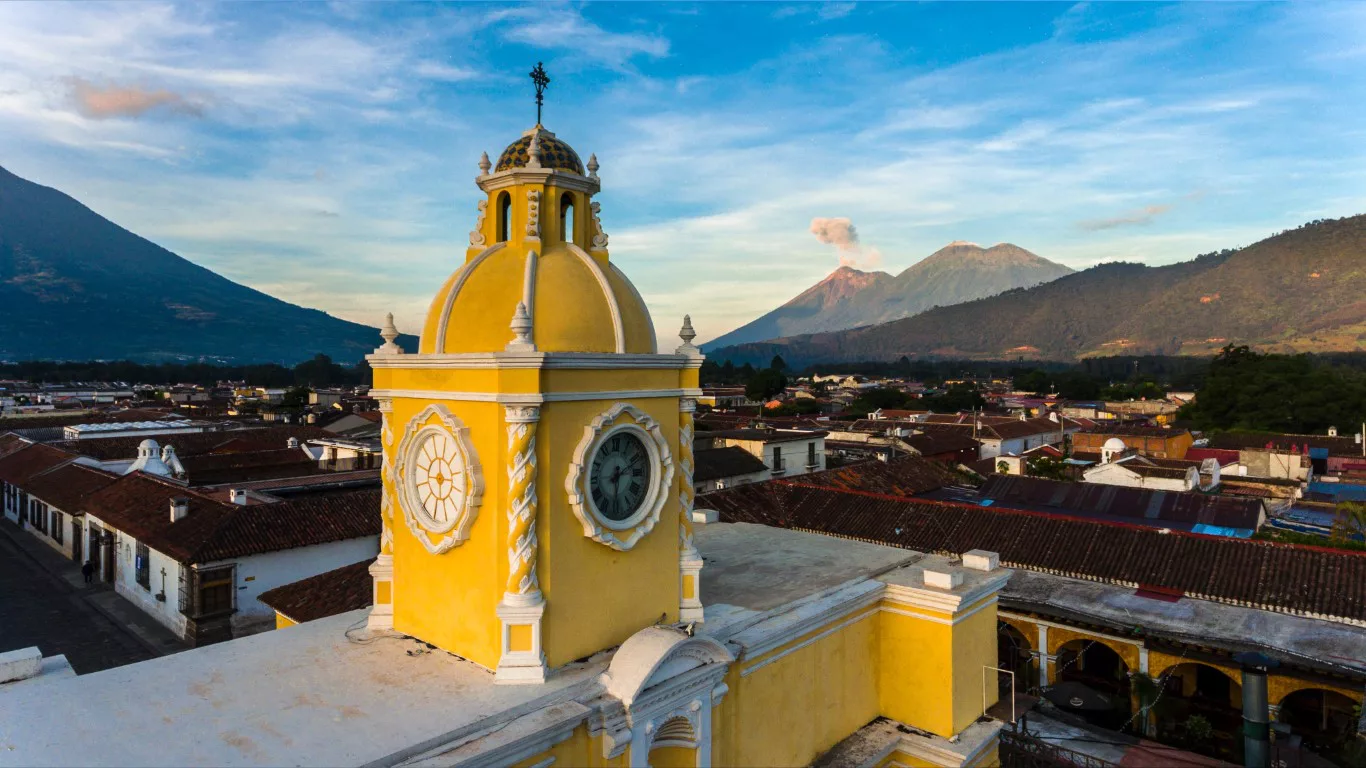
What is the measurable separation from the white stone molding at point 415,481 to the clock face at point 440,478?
0.02 m

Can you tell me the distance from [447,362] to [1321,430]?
234 ft

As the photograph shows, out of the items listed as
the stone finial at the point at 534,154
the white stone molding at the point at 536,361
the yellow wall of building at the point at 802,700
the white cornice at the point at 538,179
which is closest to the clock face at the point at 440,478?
the white stone molding at the point at 536,361

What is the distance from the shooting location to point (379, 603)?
7.61 m

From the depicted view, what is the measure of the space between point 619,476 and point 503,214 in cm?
312

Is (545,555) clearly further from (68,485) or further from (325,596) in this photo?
(68,485)

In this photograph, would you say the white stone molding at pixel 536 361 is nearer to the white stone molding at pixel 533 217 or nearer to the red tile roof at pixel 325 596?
the white stone molding at pixel 533 217

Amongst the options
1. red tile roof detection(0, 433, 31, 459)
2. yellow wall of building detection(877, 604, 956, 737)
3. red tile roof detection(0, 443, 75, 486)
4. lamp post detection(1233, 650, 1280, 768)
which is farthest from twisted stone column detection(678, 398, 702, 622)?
red tile roof detection(0, 433, 31, 459)

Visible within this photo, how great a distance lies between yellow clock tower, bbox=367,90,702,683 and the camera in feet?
20.8

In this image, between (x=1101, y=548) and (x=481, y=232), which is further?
(x=1101, y=548)

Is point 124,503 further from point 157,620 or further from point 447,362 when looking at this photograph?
point 447,362

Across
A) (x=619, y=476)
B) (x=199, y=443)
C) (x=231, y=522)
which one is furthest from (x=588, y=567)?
(x=199, y=443)

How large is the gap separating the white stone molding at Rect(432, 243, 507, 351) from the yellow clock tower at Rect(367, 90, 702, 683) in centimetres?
2

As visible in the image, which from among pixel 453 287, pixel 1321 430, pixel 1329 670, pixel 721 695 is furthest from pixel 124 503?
pixel 1321 430

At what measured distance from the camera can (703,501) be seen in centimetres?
2333
